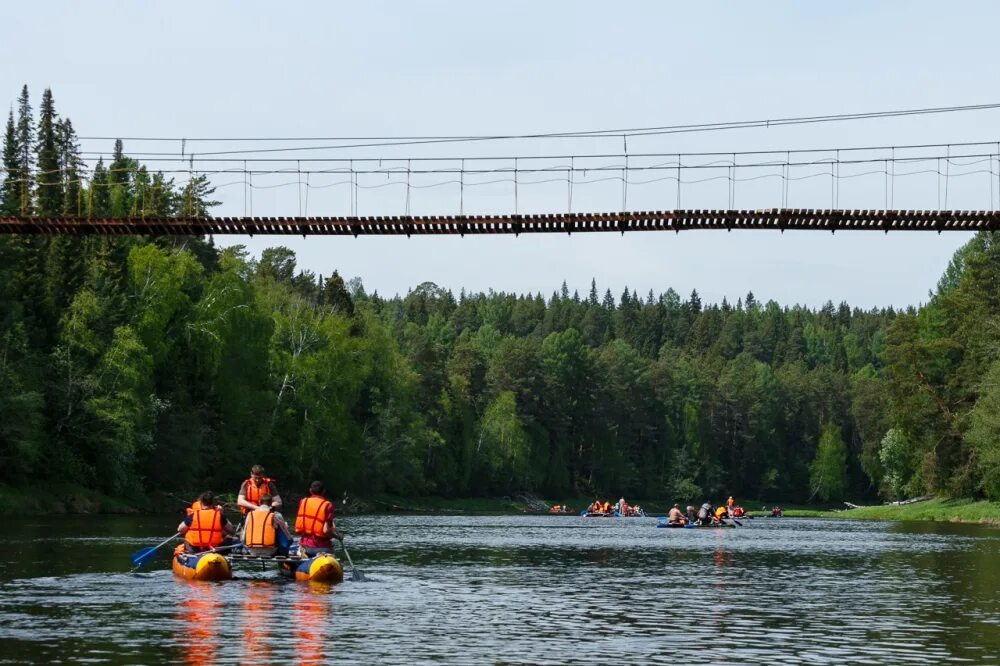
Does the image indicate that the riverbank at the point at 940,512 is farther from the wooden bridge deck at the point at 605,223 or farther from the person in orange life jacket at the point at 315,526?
the person in orange life jacket at the point at 315,526

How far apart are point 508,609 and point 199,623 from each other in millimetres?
7520

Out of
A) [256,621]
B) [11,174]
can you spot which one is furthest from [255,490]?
[11,174]

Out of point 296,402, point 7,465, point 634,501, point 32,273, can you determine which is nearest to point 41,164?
point 32,273

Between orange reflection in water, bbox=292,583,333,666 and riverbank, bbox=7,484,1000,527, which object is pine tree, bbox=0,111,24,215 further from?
orange reflection in water, bbox=292,583,333,666

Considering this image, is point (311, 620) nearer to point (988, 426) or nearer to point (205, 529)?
point (205, 529)

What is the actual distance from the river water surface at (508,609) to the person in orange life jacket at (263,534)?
2.64 feet

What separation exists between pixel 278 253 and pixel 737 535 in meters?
123

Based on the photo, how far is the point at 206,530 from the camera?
39.7m

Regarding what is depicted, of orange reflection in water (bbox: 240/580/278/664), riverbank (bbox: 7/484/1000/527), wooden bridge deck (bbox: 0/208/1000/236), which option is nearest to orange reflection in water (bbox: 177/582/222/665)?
orange reflection in water (bbox: 240/580/278/664)

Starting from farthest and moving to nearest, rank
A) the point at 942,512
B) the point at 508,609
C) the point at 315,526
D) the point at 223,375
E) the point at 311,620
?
the point at 942,512 → the point at 223,375 → the point at 315,526 → the point at 508,609 → the point at 311,620

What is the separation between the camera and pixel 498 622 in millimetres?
30562

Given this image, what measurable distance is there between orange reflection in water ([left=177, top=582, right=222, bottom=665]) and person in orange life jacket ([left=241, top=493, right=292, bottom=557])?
6.31 feet

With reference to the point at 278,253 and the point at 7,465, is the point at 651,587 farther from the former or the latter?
the point at 278,253

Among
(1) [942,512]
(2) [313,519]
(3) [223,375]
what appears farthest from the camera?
(1) [942,512]
